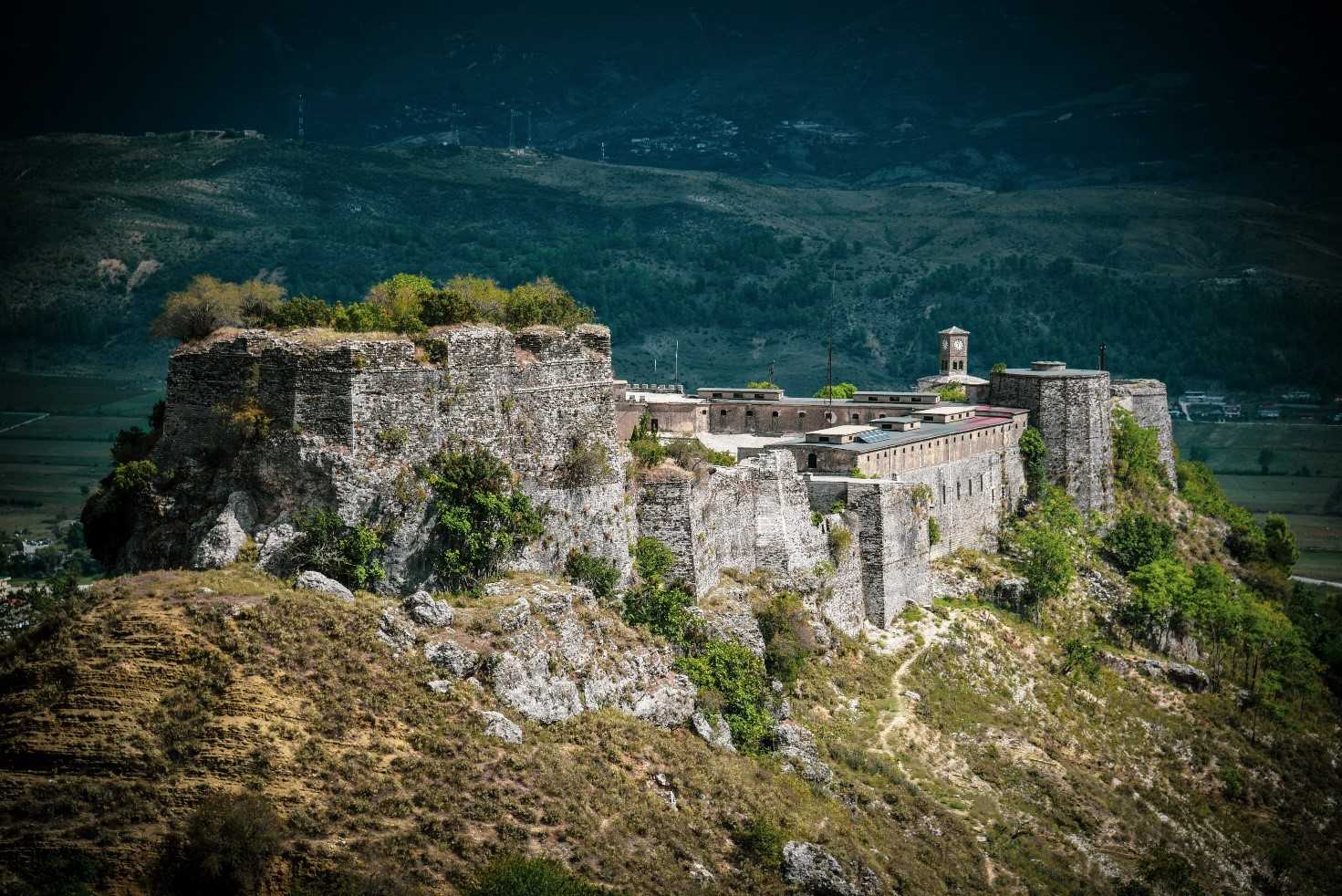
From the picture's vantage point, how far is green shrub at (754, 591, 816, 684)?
54.9 m

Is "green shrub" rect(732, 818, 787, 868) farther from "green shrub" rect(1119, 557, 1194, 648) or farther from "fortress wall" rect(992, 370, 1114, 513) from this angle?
"fortress wall" rect(992, 370, 1114, 513)

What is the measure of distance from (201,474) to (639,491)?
14.1 m

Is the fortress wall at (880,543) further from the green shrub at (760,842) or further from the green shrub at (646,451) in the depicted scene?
the green shrub at (760,842)

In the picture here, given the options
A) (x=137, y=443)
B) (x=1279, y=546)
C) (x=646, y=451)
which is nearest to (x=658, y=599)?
(x=646, y=451)

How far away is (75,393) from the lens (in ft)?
498

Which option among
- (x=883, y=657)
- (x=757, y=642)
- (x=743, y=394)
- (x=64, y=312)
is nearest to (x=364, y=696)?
(x=757, y=642)

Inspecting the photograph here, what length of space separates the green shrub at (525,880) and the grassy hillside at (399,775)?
15.8 inches

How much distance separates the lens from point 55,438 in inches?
5453

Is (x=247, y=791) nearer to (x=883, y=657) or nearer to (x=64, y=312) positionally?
(x=883, y=657)

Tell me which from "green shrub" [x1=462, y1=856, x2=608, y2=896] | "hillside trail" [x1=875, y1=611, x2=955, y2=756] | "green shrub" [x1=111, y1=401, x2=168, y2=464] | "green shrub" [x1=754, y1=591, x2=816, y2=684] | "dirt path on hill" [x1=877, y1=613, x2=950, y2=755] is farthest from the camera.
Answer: "hillside trail" [x1=875, y1=611, x2=955, y2=756]

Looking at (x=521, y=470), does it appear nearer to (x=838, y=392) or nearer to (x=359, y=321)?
(x=359, y=321)

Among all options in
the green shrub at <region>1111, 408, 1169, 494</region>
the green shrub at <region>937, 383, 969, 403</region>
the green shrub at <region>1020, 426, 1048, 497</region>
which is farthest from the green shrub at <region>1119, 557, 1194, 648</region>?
the green shrub at <region>937, 383, 969, 403</region>

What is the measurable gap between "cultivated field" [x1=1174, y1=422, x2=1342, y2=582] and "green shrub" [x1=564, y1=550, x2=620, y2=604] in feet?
338

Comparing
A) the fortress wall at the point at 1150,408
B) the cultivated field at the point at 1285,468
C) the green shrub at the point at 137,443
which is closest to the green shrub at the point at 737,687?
the green shrub at the point at 137,443
